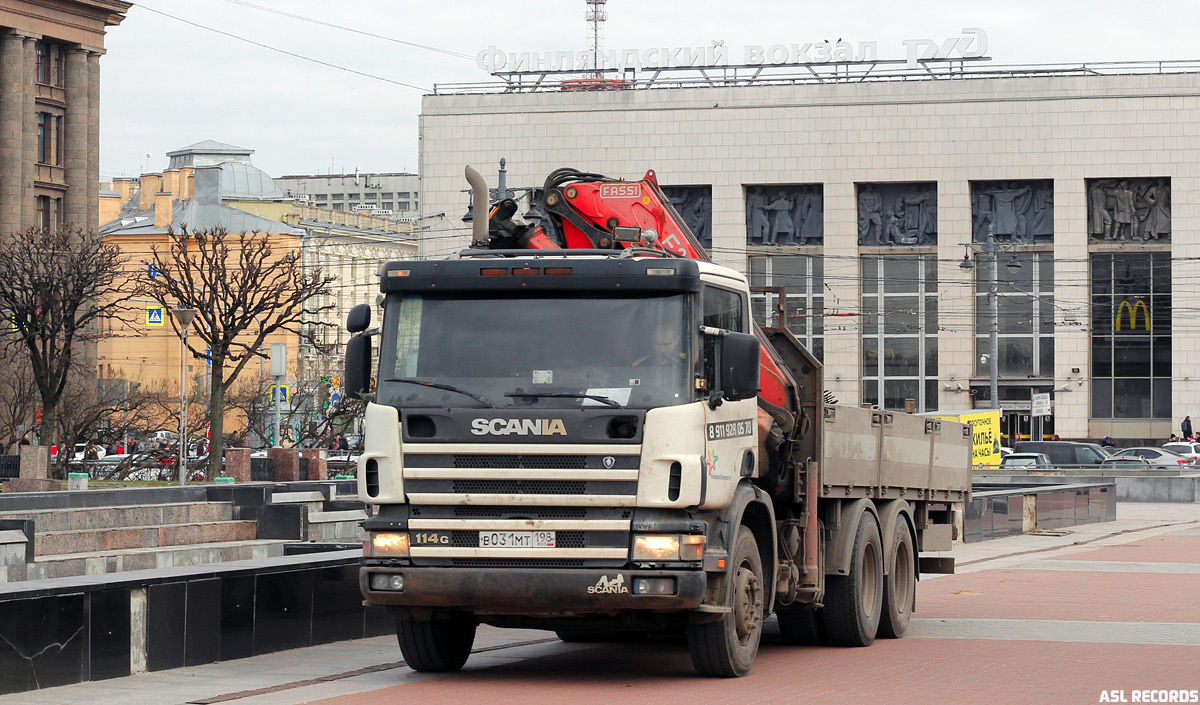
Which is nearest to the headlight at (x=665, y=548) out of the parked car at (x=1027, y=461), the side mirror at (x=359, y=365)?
the side mirror at (x=359, y=365)

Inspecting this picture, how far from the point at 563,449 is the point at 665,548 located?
95cm

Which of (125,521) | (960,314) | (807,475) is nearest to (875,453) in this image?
(807,475)

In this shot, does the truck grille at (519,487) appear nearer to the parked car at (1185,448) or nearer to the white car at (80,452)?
the white car at (80,452)

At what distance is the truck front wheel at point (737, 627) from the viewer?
11812 mm

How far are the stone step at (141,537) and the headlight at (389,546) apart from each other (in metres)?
11.0

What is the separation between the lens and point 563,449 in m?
11.2

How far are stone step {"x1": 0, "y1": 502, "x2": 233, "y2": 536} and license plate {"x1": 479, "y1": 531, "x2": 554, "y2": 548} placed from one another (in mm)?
12169

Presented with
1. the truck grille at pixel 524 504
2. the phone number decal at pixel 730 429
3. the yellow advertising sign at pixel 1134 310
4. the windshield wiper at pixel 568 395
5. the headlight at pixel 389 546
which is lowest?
the headlight at pixel 389 546

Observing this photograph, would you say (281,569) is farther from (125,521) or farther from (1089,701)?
(125,521)

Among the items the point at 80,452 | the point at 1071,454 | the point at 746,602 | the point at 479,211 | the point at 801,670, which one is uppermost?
the point at 479,211

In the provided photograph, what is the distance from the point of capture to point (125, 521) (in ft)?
82.3

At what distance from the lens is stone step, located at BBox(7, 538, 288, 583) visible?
60.4ft

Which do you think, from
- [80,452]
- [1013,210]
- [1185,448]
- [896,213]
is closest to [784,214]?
[896,213]

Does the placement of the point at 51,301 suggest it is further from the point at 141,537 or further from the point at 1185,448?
the point at 1185,448
